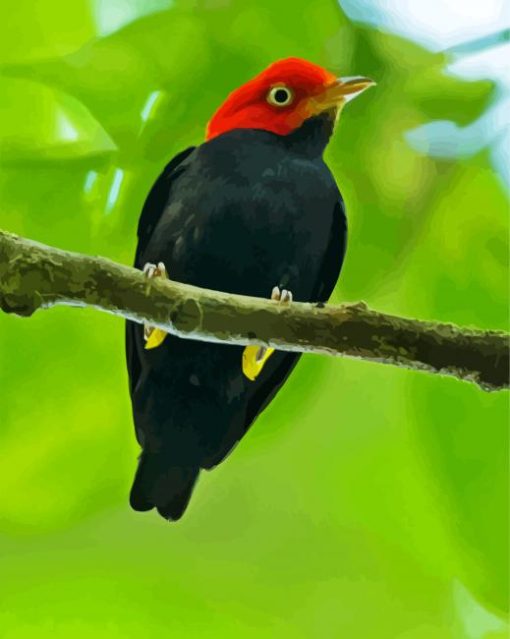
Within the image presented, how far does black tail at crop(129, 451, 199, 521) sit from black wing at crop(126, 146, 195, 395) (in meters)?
0.14

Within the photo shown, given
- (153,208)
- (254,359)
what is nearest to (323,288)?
(254,359)

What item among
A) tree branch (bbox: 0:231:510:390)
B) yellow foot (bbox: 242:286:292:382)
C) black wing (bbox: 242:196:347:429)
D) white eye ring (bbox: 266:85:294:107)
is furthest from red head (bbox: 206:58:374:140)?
tree branch (bbox: 0:231:510:390)

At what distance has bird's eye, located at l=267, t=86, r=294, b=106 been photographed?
58.2 inches

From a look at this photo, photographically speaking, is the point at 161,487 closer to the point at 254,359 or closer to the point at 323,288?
the point at 254,359

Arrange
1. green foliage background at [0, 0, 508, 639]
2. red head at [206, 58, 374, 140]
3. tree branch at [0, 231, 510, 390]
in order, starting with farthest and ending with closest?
red head at [206, 58, 374, 140], green foliage background at [0, 0, 508, 639], tree branch at [0, 231, 510, 390]

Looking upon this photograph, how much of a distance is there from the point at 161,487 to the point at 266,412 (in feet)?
0.75

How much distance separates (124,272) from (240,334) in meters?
0.17

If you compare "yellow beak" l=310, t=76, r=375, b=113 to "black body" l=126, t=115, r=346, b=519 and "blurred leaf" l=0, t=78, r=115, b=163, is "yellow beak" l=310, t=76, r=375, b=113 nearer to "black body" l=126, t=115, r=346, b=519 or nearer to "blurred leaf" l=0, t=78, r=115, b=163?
"black body" l=126, t=115, r=346, b=519

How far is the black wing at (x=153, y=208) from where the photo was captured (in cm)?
143

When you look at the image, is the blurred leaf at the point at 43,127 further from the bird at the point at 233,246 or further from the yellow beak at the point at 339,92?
the yellow beak at the point at 339,92

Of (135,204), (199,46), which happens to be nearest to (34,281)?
(135,204)

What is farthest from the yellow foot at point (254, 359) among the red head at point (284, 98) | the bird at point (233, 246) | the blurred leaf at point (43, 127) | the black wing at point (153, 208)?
the blurred leaf at point (43, 127)

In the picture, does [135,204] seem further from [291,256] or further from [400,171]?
[400,171]

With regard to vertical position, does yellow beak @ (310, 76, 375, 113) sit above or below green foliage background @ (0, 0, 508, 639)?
above
